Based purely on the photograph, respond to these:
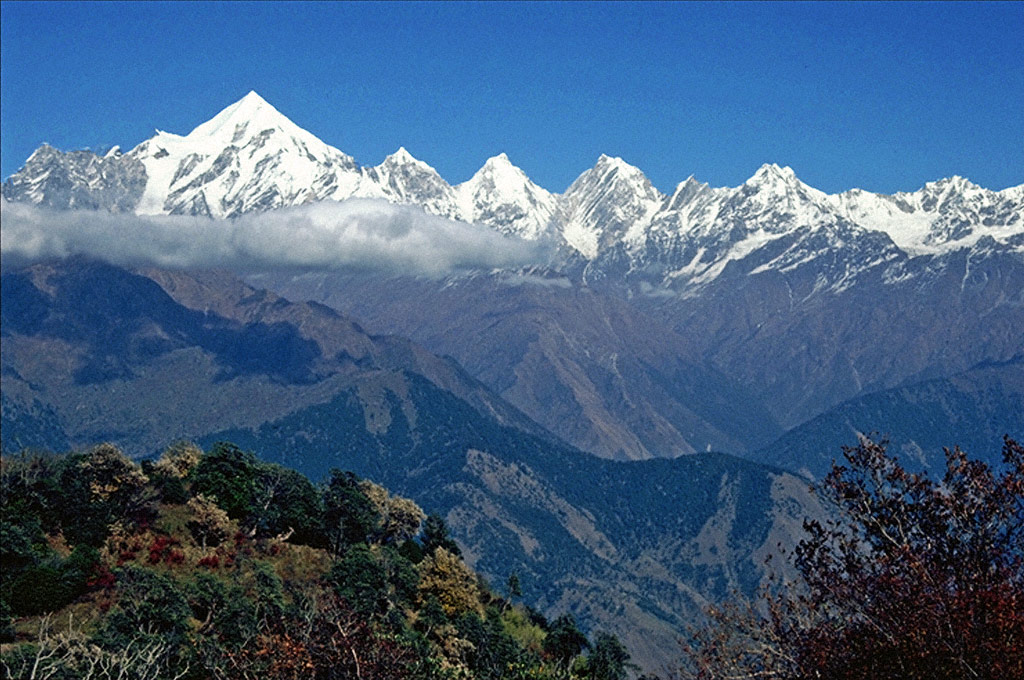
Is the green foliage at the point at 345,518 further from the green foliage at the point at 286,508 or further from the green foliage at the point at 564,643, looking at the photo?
the green foliage at the point at 564,643

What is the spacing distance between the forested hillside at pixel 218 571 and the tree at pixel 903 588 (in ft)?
144

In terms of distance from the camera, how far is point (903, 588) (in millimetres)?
37938

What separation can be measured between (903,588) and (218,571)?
97879 millimetres

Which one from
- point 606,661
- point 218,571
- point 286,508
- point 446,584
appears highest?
point 606,661

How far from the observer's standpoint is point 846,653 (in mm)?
39406

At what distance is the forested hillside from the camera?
98875mm

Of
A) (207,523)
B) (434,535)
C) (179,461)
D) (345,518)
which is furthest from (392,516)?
(207,523)

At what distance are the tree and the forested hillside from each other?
44.0m

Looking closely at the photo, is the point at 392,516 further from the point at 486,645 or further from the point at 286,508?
the point at 486,645

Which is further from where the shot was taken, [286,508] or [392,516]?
[392,516]

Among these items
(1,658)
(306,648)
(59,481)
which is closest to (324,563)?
(59,481)

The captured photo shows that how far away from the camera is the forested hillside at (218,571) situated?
324 feet

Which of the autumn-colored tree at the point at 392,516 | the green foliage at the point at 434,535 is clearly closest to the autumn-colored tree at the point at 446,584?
the autumn-colored tree at the point at 392,516

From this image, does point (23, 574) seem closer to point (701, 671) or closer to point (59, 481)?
point (59, 481)
